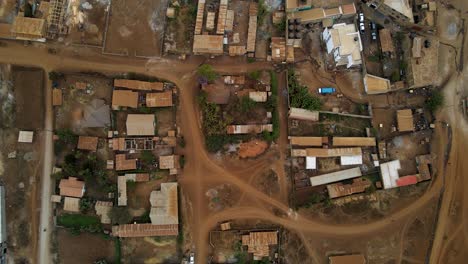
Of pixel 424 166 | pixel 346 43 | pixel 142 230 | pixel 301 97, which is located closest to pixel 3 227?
pixel 142 230

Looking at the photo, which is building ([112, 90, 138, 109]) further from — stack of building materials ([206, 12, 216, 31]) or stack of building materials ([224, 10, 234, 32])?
stack of building materials ([224, 10, 234, 32])

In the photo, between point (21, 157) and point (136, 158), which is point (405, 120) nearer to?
point (136, 158)

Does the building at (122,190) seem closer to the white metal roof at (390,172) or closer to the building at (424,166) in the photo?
the white metal roof at (390,172)

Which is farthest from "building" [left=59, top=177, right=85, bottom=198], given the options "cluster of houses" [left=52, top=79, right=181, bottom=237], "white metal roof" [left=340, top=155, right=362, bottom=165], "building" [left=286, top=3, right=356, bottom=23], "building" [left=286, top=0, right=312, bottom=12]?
"building" [left=286, top=0, right=312, bottom=12]

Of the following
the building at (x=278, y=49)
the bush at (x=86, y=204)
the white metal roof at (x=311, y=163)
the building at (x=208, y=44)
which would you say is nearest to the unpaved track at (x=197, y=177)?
the building at (x=208, y=44)

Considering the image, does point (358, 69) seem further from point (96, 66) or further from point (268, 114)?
point (96, 66)

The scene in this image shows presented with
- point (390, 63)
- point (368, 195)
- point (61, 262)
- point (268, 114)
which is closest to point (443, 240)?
point (368, 195)
